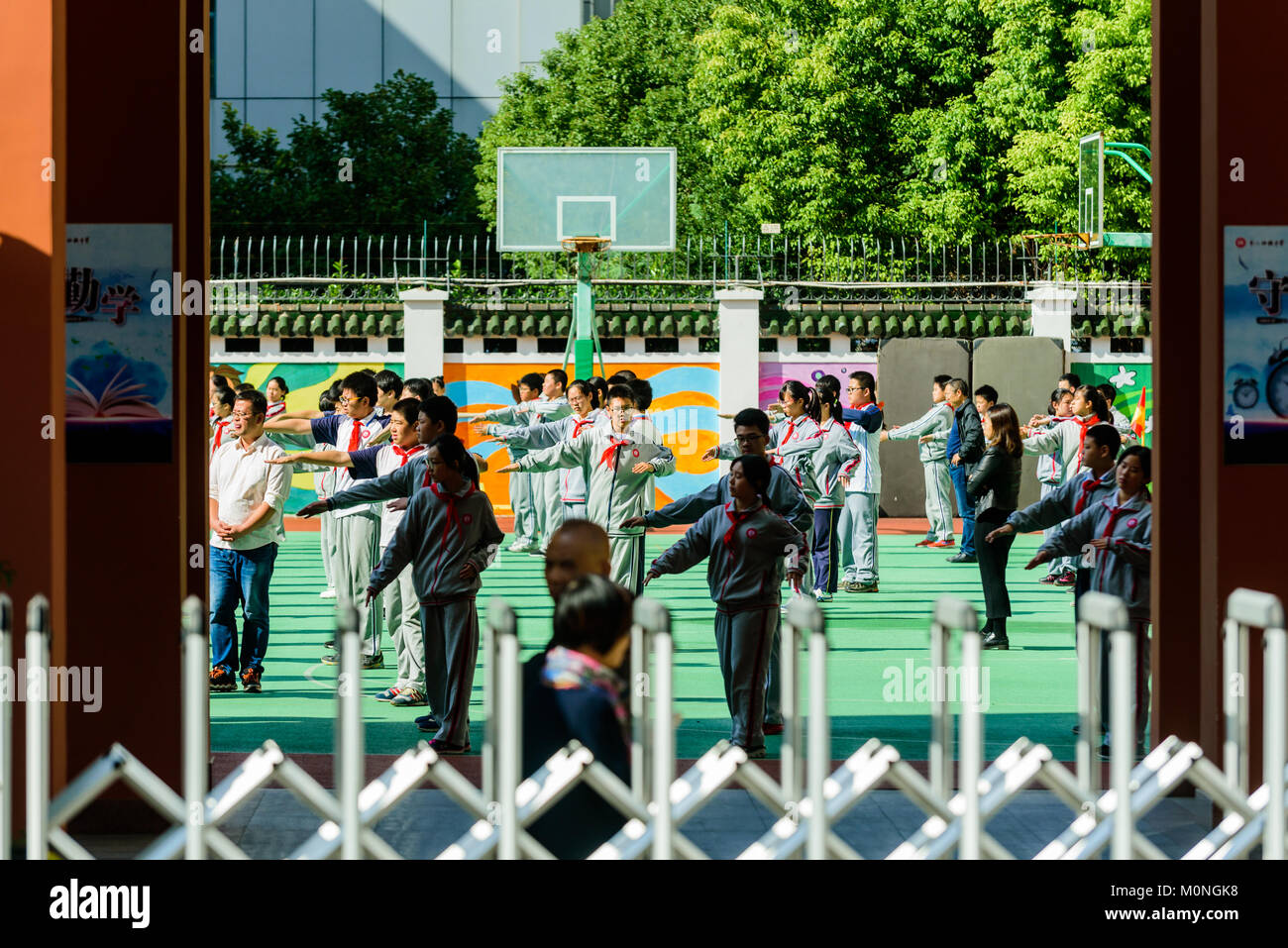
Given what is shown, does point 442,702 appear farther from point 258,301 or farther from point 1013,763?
point 258,301

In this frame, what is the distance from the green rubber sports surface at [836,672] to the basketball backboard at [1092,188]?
1022cm

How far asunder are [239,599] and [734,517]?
362 cm

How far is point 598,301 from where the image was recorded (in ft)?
79.9

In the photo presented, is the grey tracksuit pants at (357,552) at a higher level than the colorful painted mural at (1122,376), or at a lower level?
lower

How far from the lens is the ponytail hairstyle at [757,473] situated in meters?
8.73

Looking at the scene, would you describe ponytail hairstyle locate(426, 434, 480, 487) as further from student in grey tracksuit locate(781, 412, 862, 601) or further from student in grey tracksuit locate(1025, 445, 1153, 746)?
student in grey tracksuit locate(781, 412, 862, 601)

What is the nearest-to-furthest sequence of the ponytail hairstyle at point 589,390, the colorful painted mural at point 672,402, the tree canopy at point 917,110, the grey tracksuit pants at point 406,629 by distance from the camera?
the grey tracksuit pants at point 406,629 < the ponytail hairstyle at point 589,390 < the colorful painted mural at point 672,402 < the tree canopy at point 917,110

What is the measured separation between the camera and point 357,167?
42.8m

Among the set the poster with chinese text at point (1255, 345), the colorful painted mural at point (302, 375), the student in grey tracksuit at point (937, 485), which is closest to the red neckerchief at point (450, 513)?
the poster with chinese text at point (1255, 345)

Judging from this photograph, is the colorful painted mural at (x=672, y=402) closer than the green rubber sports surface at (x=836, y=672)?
No

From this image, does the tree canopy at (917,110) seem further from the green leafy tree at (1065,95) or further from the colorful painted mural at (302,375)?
the colorful painted mural at (302,375)

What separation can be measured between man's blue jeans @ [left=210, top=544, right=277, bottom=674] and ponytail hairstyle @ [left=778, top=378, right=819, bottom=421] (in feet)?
15.0

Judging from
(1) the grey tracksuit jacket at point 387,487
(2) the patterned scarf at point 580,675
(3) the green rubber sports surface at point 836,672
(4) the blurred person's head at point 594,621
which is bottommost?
(3) the green rubber sports surface at point 836,672

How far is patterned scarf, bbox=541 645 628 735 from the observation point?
462 cm
